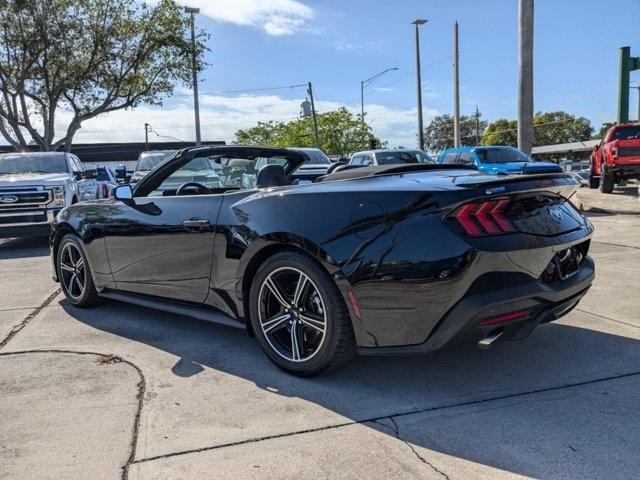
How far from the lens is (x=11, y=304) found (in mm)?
5492

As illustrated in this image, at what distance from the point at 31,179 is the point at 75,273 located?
531 cm

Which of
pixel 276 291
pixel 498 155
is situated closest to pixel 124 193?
pixel 276 291

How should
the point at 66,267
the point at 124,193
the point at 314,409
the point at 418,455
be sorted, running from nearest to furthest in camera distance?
the point at 418,455
the point at 314,409
the point at 124,193
the point at 66,267

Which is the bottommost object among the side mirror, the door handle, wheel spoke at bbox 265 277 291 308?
wheel spoke at bbox 265 277 291 308

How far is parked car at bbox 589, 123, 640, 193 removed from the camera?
1387 cm

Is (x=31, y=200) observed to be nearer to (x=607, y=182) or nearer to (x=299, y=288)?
(x=299, y=288)

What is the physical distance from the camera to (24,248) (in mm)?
9914

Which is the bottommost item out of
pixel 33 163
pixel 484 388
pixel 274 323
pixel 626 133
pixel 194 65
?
pixel 484 388

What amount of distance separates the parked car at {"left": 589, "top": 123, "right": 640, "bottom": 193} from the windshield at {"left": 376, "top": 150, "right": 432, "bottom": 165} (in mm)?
4745

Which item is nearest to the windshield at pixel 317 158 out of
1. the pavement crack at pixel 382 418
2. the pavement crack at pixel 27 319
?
the pavement crack at pixel 27 319

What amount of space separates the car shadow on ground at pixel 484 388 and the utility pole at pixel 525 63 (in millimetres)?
11705

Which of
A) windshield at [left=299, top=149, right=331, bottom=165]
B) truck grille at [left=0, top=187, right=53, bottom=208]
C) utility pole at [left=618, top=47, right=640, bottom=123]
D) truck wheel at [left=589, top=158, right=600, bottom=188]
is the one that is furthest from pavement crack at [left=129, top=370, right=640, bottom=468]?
utility pole at [left=618, top=47, right=640, bottom=123]

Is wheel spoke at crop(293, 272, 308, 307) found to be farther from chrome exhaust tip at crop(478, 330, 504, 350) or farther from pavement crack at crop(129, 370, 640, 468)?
chrome exhaust tip at crop(478, 330, 504, 350)

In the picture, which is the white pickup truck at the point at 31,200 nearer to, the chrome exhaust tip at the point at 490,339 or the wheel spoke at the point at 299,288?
the wheel spoke at the point at 299,288
